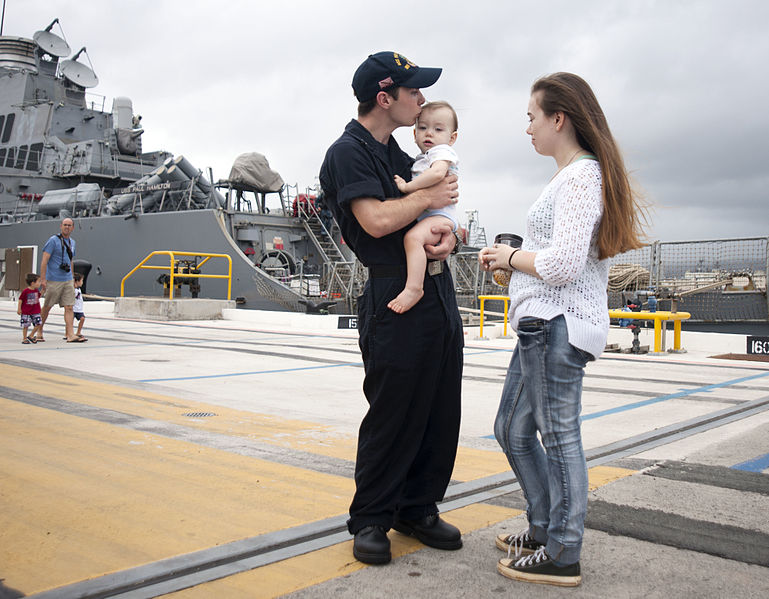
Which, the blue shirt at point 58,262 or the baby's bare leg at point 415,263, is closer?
the baby's bare leg at point 415,263

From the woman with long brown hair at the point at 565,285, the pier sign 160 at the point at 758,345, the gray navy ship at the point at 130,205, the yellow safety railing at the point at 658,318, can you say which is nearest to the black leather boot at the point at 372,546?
the woman with long brown hair at the point at 565,285

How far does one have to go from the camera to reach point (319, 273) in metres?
19.7

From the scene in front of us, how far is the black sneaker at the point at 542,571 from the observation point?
2025mm

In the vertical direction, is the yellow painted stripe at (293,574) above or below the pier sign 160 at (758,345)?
below

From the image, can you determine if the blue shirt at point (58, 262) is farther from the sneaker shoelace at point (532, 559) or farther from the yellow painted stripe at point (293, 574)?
the sneaker shoelace at point (532, 559)

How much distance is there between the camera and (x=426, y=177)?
2.21 metres

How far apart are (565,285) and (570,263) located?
11 cm

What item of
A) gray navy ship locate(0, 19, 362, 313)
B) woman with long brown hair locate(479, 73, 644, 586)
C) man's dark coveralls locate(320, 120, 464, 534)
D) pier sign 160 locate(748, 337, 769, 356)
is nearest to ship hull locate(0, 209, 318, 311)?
gray navy ship locate(0, 19, 362, 313)

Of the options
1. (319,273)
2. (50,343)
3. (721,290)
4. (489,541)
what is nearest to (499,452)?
(489,541)

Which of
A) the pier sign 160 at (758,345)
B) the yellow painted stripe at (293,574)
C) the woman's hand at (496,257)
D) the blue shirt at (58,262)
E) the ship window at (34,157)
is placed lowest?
the yellow painted stripe at (293,574)

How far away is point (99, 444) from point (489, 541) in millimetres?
2242

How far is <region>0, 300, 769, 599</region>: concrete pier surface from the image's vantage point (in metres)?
2.03

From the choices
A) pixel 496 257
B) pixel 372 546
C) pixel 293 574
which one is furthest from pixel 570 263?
pixel 293 574

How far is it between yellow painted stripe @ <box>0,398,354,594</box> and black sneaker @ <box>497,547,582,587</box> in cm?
81
